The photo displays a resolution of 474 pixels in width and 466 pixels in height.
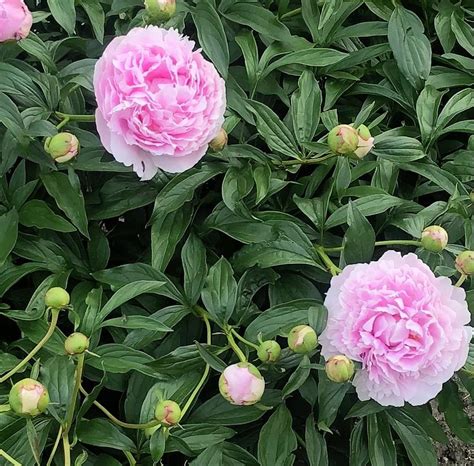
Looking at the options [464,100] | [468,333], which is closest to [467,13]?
[464,100]

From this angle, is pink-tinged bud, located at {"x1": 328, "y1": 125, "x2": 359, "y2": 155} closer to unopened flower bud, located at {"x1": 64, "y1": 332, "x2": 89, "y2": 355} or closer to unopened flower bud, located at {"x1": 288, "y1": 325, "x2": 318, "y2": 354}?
unopened flower bud, located at {"x1": 288, "y1": 325, "x2": 318, "y2": 354}

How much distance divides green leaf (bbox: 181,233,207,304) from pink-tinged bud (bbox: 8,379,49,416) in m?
0.23

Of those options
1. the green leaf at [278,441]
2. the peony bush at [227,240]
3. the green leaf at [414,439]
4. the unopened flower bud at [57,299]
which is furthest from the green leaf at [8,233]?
the green leaf at [414,439]

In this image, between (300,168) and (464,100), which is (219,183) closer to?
(300,168)

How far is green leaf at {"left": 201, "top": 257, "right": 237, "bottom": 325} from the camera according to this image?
77cm

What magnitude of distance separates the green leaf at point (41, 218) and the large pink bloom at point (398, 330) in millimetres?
285

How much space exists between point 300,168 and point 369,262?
202 mm

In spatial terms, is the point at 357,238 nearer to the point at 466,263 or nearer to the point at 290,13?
the point at 466,263

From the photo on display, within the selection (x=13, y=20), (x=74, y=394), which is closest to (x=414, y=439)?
(x=74, y=394)

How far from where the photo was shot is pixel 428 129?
911 millimetres

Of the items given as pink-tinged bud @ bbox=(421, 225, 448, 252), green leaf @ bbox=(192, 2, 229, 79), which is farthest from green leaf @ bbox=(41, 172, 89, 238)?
pink-tinged bud @ bbox=(421, 225, 448, 252)

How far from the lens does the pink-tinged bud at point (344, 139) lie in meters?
0.74

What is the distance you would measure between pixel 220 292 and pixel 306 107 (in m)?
0.25

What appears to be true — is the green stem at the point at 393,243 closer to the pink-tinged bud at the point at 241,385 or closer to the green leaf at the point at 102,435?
the pink-tinged bud at the point at 241,385
